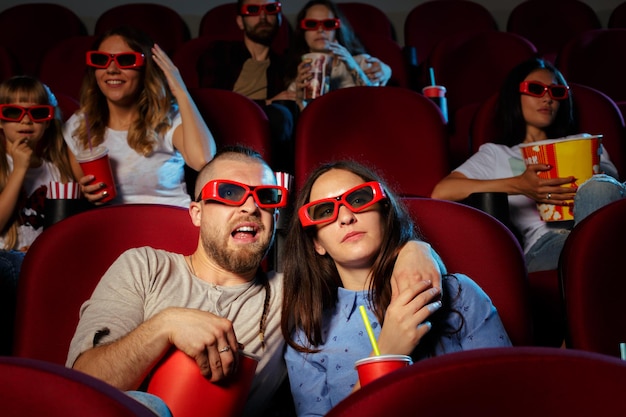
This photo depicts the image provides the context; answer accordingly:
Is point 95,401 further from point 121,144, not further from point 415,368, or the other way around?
point 121,144

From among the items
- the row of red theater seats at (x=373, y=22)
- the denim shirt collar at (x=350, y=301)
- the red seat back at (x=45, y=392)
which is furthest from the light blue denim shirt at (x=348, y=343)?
the row of red theater seats at (x=373, y=22)

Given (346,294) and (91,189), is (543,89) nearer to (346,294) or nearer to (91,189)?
(346,294)

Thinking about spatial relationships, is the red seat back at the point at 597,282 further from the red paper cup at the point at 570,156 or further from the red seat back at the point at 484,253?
the red paper cup at the point at 570,156

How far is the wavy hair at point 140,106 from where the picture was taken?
140cm

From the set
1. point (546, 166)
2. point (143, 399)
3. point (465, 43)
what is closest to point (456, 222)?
point (546, 166)

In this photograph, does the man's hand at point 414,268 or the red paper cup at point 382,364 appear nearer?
the red paper cup at point 382,364

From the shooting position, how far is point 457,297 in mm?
886

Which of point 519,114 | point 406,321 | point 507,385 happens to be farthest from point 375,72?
point 507,385

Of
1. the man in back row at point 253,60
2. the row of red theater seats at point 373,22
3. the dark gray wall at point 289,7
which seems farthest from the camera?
the dark gray wall at point 289,7

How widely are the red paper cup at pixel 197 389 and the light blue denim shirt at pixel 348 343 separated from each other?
0.62 ft

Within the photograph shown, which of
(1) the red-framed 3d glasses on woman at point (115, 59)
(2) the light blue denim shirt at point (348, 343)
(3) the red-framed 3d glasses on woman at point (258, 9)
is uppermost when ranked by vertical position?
(3) the red-framed 3d glasses on woman at point (258, 9)

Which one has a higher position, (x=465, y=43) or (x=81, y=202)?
(x=465, y=43)

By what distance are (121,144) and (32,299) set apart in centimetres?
54

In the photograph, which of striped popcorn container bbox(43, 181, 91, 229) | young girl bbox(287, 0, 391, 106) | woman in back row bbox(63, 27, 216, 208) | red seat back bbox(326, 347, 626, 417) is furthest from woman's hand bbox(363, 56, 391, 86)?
red seat back bbox(326, 347, 626, 417)
